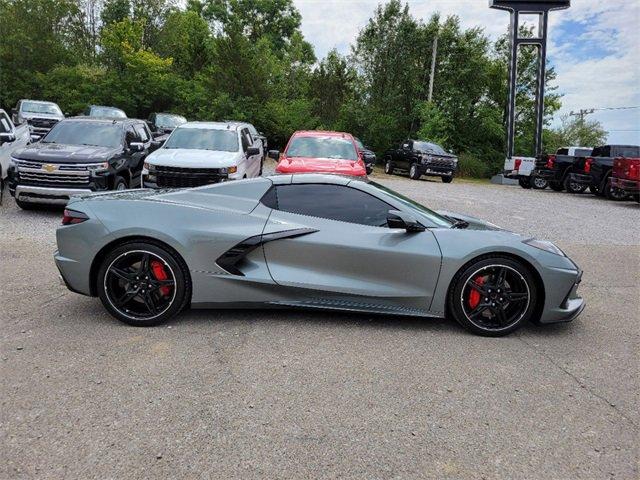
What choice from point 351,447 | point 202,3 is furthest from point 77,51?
point 351,447

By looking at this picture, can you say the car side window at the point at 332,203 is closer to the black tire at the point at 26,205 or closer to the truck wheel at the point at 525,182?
the black tire at the point at 26,205

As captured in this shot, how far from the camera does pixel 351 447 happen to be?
9.20 feet

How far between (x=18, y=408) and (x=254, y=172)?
999 centimetres

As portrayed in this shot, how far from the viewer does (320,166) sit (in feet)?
34.8

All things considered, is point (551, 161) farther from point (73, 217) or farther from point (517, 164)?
point (73, 217)

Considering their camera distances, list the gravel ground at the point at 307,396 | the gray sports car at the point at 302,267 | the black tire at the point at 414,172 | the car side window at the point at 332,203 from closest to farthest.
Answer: the gravel ground at the point at 307,396, the gray sports car at the point at 302,267, the car side window at the point at 332,203, the black tire at the point at 414,172

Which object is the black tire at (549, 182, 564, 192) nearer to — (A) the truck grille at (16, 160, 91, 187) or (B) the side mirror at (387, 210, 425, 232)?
(A) the truck grille at (16, 160, 91, 187)

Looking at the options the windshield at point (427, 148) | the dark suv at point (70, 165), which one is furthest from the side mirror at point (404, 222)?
the windshield at point (427, 148)

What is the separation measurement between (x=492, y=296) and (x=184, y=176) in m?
6.88

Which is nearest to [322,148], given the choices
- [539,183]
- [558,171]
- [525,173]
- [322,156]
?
[322,156]

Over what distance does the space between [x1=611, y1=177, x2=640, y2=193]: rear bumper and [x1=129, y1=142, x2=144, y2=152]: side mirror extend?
13.5 m

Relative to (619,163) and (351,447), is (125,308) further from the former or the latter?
(619,163)

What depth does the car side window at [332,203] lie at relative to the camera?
15.2ft

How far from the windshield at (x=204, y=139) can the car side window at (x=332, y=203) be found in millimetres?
6786
